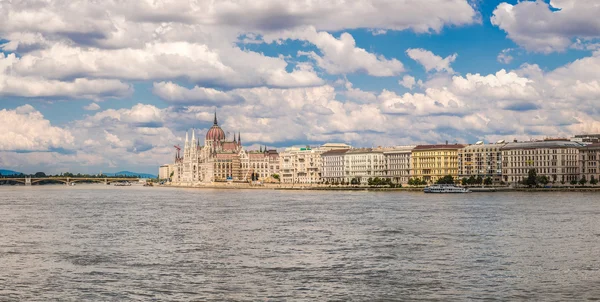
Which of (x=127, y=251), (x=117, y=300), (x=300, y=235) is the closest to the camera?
(x=117, y=300)

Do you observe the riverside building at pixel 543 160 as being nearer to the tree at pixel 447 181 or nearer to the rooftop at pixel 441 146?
the tree at pixel 447 181

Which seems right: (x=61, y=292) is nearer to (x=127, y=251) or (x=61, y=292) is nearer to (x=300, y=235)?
(x=127, y=251)

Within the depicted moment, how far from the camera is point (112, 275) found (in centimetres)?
3048

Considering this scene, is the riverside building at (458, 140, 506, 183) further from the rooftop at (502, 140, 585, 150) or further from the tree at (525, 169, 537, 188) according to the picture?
the tree at (525, 169, 537, 188)

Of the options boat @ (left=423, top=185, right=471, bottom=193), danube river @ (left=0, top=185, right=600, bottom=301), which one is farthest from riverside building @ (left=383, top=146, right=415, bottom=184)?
danube river @ (left=0, top=185, right=600, bottom=301)

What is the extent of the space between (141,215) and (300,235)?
25.8m

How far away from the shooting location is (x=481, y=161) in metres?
174

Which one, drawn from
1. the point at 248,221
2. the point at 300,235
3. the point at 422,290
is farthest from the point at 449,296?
the point at 248,221

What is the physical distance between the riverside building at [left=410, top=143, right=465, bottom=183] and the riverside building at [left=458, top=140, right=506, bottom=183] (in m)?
1.84

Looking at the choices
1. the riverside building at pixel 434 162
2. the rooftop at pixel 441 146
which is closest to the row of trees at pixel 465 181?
the riverside building at pixel 434 162

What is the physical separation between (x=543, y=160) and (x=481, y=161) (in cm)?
1652

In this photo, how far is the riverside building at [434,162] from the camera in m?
179

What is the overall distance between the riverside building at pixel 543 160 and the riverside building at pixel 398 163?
87.0 ft

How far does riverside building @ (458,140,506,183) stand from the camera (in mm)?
A: 170625
